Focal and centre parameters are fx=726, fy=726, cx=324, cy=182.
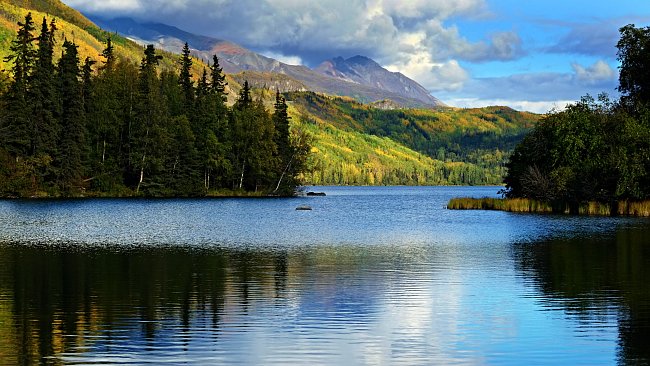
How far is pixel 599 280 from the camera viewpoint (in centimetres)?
3722

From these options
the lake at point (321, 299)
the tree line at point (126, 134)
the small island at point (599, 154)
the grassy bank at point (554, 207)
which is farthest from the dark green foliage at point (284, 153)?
the lake at point (321, 299)

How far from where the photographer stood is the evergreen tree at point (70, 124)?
132250 millimetres

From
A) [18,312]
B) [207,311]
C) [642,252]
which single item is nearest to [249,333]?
[207,311]

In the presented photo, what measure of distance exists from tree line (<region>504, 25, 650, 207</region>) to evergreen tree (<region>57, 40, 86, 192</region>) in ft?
260

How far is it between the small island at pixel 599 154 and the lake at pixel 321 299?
3001 cm

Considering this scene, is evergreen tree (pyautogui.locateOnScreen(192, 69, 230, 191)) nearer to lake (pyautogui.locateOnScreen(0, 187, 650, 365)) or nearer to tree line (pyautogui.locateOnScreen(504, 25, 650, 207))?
tree line (pyautogui.locateOnScreen(504, 25, 650, 207))

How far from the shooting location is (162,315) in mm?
26688

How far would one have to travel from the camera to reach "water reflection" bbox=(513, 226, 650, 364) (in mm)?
25031

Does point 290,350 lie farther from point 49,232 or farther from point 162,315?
point 49,232

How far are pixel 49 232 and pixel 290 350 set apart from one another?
4932cm

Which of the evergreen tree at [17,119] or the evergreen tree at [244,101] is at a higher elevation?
the evergreen tree at [244,101]

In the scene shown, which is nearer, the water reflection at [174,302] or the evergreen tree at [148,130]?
the water reflection at [174,302]

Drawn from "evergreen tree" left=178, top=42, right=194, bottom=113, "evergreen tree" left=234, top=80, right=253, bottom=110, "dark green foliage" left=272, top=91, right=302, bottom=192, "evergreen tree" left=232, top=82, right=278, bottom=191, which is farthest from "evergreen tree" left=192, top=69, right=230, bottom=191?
"dark green foliage" left=272, top=91, right=302, bottom=192

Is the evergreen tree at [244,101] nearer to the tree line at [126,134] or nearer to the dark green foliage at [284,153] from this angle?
the tree line at [126,134]
